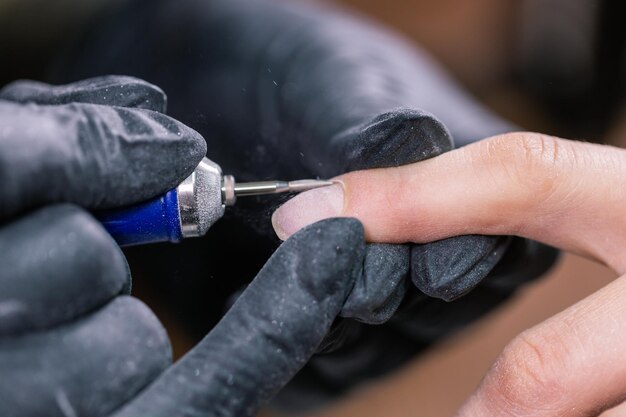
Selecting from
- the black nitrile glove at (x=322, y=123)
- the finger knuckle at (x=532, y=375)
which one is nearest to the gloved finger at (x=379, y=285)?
the black nitrile glove at (x=322, y=123)

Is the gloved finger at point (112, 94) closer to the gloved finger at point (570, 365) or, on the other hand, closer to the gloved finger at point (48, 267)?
the gloved finger at point (48, 267)

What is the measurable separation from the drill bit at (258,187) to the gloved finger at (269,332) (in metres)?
0.06

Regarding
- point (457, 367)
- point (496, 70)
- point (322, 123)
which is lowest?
point (457, 367)

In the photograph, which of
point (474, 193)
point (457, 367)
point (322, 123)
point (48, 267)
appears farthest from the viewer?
point (457, 367)

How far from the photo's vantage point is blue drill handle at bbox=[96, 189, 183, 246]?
0.46m

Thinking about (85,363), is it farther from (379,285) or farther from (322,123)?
(322,123)

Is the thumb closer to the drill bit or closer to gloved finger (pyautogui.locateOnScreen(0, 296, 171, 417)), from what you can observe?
the drill bit

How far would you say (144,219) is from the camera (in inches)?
18.3

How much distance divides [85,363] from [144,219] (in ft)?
0.36

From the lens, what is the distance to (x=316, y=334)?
0.46 meters

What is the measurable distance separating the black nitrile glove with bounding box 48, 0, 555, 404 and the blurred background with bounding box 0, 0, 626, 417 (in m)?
0.14

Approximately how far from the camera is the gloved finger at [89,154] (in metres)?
0.39

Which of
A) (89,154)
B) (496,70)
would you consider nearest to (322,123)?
(89,154)

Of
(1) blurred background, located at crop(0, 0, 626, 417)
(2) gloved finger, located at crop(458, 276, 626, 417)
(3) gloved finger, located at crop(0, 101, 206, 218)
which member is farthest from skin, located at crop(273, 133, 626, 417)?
(1) blurred background, located at crop(0, 0, 626, 417)
